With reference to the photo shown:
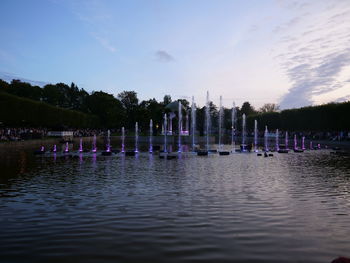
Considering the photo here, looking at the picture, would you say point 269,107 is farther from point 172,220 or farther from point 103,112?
point 172,220

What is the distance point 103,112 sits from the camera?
13088cm

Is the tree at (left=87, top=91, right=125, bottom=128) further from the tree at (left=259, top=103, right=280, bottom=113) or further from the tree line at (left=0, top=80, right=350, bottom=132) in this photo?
the tree at (left=259, top=103, right=280, bottom=113)

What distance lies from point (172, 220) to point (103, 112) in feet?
410

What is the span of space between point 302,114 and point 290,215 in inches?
2967

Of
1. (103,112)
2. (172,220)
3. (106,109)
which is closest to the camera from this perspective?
(172,220)

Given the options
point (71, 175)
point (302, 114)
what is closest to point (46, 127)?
point (302, 114)

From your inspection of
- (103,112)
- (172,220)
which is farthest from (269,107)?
(172,220)

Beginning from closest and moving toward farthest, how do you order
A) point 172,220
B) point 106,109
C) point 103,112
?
point 172,220 < point 106,109 < point 103,112

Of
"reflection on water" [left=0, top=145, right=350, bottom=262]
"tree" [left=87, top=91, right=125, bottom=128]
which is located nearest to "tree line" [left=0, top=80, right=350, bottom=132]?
"tree" [left=87, top=91, right=125, bottom=128]

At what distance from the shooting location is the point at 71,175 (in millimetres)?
17969

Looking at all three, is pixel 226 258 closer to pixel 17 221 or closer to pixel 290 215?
pixel 290 215

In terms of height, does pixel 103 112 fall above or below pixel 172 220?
above

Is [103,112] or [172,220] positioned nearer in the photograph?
[172,220]

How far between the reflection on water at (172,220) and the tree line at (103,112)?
58.4 meters
